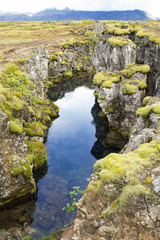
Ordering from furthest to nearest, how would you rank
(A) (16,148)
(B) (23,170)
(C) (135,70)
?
(C) (135,70) < (A) (16,148) < (B) (23,170)

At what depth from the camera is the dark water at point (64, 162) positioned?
2397 cm

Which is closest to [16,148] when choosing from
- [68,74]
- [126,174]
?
[126,174]

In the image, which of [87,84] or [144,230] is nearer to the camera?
[144,230]

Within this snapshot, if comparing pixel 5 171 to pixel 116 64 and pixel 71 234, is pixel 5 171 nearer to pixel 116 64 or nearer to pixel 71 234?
pixel 71 234

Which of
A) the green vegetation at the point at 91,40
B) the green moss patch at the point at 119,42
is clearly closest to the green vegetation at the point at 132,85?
the green moss patch at the point at 119,42

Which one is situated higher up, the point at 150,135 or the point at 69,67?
the point at 69,67

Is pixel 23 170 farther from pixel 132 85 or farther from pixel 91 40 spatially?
pixel 91 40

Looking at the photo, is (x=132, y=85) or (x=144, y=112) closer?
(x=144, y=112)

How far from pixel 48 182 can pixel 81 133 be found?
18.5 m

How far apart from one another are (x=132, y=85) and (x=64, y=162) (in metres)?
19.9

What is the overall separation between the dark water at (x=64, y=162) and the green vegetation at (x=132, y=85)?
1492cm

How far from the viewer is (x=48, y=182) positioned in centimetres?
2969

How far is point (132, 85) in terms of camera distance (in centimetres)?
3334

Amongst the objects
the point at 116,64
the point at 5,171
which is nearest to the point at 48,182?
the point at 5,171
